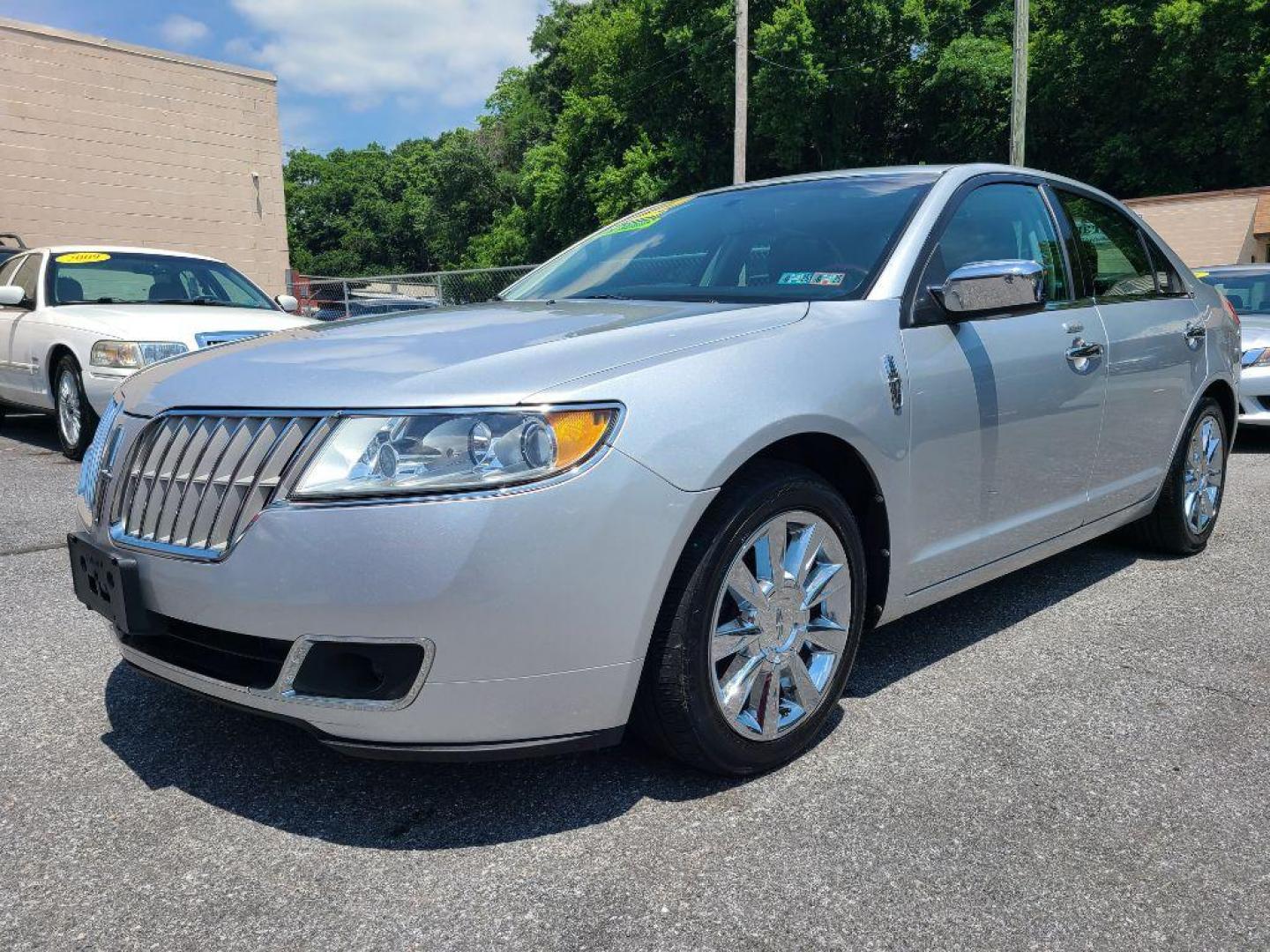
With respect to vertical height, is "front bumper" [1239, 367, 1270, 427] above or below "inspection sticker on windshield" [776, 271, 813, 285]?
below

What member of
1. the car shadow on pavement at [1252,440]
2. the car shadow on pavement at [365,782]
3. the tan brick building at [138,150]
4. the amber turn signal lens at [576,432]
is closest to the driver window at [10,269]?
the car shadow on pavement at [365,782]

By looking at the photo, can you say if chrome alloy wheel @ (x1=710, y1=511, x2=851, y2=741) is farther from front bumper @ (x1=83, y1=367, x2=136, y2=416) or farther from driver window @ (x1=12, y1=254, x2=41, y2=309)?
driver window @ (x1=12, y1=254, x2=41, y2=309)

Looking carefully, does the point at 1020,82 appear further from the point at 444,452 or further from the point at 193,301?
the point at 444,452

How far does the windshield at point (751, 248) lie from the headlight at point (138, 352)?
3.67 m

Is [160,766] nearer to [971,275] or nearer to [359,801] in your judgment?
[359,801]

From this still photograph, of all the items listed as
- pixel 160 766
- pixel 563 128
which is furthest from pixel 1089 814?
pixel 563 128

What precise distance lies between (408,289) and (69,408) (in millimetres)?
10394

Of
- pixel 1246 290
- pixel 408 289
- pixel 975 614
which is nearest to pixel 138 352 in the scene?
pixel 975 614

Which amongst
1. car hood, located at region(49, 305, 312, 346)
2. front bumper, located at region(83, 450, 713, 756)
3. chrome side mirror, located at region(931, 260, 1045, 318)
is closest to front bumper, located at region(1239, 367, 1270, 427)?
chrome side mirror, located at region(931, 260, 1045, 318)

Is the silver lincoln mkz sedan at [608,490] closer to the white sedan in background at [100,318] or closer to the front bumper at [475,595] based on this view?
the front bumper at [475,595]

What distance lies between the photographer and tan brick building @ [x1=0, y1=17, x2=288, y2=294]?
63.5 ft

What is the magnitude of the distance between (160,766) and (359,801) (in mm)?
559

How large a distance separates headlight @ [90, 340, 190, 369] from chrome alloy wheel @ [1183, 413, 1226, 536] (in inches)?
224

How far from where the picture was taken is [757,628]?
2480mm
